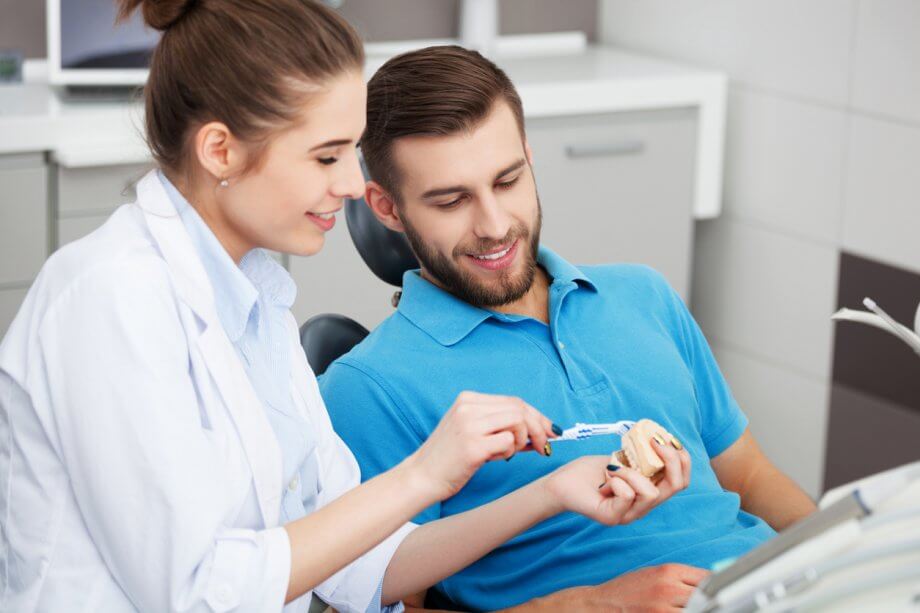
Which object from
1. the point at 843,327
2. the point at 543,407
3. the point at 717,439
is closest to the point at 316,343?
the point at 543,407

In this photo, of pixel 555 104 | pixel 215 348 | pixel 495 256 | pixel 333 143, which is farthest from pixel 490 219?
pixel 555 104

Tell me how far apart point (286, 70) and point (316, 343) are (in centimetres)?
65

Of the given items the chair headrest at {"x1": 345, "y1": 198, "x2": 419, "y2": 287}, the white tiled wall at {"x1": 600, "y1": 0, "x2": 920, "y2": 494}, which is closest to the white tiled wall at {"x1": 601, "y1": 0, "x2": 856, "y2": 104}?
the white tiled wall at {"x1": 600, "y1": 0, "x2": 920, "y2": 494}

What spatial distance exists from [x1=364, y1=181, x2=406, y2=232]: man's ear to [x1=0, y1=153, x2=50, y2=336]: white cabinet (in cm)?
124

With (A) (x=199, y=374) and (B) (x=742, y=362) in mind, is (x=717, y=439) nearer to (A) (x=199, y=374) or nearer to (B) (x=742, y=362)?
(A) (x=199, y=374)

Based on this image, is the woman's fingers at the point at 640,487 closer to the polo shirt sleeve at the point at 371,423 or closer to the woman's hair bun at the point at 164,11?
the polo shirt sleeve at the point at 371,423

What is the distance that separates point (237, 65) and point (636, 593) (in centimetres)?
71

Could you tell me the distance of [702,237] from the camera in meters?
3.76

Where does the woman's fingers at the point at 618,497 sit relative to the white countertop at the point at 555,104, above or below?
below

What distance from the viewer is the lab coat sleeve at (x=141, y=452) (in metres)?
1.22

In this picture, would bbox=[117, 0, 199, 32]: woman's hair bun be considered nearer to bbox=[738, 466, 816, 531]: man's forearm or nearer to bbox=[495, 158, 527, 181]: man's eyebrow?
bbox=[495, 158, 527, 181]: man's eyebrow

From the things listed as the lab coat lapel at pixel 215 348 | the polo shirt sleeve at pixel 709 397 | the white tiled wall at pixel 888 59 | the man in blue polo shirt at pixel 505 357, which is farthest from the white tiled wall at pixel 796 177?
the lab coat lapel at pixel 215 348

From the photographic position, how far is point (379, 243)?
1946 millimetres

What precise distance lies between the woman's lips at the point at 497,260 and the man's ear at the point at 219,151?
1.62 ft
